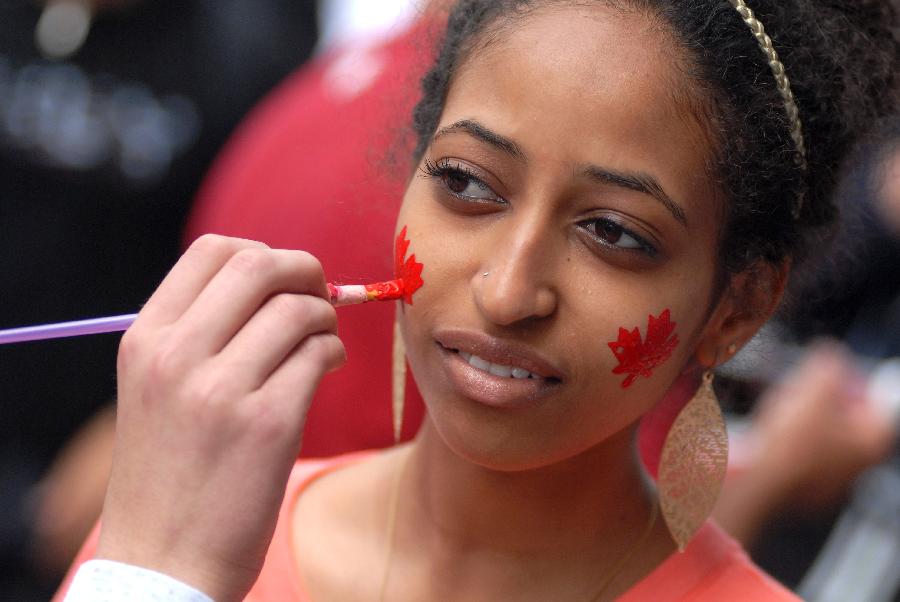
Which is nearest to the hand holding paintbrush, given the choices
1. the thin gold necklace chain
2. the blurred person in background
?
the thin gold necklace chain

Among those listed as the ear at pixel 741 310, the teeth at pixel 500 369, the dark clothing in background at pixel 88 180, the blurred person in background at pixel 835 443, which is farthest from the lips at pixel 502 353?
the dark clothing in background at pixel 88 180

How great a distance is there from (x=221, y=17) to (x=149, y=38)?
185mm

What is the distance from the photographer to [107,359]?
2.89m

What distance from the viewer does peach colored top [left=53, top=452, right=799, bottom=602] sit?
1501 mm

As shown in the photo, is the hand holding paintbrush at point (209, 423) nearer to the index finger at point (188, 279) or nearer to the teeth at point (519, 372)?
the index finger at point (188, 279)

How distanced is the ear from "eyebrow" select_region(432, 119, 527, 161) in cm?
34

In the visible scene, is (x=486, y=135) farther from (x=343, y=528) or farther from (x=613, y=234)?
(x=343, y=528)

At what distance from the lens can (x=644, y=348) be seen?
4.47 feet

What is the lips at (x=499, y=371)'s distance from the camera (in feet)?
4.35

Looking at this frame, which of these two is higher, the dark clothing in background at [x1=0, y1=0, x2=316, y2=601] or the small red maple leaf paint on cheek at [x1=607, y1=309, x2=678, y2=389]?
the small red maple leaf paint on cheek at [x1=607, y1=309, x2=678, y2=389]

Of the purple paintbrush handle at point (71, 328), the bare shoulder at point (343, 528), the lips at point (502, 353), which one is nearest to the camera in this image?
the purple paintbrush handle at point (71, 328)

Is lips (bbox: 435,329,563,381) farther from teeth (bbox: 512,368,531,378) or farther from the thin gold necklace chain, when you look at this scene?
the thin gold necklace chain

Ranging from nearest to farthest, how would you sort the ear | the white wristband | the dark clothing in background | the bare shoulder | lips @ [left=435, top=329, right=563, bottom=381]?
Result: the white wristband
lips @ [left=435, top=329, right=563, bottom=381]
the ear
the bare shoulder
the dark clothing in background

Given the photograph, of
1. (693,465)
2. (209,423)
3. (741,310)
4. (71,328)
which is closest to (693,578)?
(693,465)
